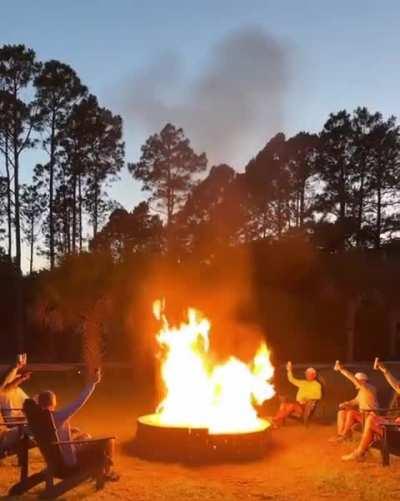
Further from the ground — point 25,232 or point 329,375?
point 25,232

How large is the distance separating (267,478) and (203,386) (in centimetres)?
341

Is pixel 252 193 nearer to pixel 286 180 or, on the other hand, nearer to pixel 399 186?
pixel 286 180

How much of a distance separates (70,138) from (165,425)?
30968 millimetres

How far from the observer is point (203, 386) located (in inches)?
479

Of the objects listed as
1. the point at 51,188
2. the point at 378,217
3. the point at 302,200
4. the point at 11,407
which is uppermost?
the point at 51,188

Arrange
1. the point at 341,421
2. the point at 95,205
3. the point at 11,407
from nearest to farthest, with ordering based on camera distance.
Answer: the point at 11,407, the point at 341,421, the point at 95,205

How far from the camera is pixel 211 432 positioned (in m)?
9.98

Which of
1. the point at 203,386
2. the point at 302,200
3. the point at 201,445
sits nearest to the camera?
the point at 201,445

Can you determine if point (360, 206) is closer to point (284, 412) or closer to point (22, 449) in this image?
point (284, 412)

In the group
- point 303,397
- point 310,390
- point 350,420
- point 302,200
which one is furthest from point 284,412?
point 302,200

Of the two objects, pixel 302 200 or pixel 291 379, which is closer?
pixel 291 379

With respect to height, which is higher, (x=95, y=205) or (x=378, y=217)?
(x=95, y=205)

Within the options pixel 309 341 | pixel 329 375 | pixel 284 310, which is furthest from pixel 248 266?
pixel 329 375

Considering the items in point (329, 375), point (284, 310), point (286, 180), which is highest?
point (286, 180)
